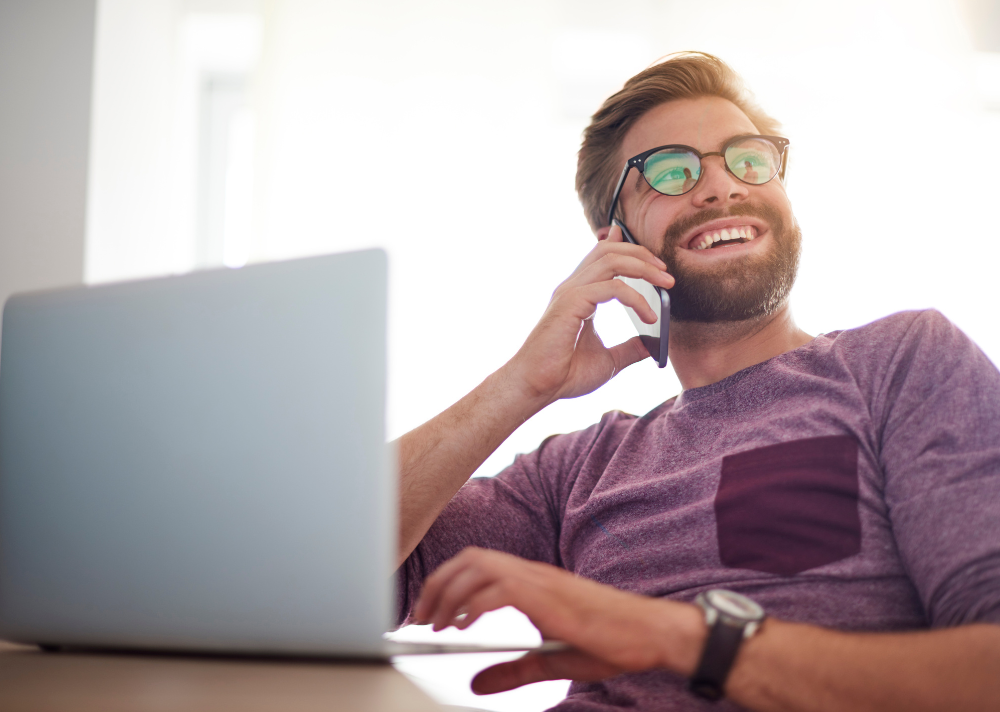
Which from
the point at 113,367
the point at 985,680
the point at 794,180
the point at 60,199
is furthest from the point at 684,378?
the point at 60,199

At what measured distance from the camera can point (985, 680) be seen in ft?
2.22

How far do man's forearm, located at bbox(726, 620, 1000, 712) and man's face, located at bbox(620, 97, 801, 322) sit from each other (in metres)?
0.72

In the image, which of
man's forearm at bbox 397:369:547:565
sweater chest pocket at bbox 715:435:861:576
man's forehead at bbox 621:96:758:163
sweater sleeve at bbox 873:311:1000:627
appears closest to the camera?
sweater sleeve at bbox 873:311:1000:627

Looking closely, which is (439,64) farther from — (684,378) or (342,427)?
(342,427)

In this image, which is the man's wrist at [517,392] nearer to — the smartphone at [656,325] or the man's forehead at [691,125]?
the smartphone at [656,325]

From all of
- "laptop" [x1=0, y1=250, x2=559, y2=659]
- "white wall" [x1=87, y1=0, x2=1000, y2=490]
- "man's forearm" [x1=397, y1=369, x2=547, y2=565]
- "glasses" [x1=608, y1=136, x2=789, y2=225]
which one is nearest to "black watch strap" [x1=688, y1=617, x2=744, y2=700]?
"laptop" [x1=0, y1=250, x2=559, y2=659]

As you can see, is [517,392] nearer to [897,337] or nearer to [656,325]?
[656,325]

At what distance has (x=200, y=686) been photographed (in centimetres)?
60

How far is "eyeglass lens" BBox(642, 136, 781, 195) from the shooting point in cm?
138

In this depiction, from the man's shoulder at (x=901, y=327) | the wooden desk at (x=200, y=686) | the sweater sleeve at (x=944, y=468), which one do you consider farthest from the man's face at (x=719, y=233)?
the wooden desk at (x=200, y=686)

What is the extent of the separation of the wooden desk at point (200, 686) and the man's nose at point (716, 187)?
1050mm

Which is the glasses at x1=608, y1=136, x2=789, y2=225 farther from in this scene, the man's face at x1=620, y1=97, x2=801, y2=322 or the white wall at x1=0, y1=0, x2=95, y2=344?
the white wall at x1=0, y1=0, x2=95, y2=344

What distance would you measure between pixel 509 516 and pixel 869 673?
676 mm

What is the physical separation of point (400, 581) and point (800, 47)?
208 centimetres
